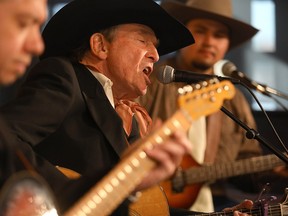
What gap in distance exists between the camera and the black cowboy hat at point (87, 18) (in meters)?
3.63

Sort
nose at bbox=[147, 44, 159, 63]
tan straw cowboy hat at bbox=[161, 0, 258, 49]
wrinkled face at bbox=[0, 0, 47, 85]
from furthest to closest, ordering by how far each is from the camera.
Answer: tan straw cowboy hat at bbox=[161, 0, 258, 49] < nose at bbox=[147, 44, 159, 63] < wrinkled face at bbox=[0, 0, 47, 85]

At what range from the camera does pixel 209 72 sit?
5.77 metres

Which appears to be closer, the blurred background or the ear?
the ear

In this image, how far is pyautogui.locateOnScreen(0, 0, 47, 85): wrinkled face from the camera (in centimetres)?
237

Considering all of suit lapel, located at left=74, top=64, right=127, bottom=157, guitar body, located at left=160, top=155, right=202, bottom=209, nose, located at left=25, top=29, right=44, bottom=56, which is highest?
nose, located at left=25, top=29, right=44, bottom=56

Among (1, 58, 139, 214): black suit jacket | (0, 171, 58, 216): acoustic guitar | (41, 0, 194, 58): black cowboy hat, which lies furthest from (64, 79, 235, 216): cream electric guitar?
(41, 0, 194, 58): black cowboy hat

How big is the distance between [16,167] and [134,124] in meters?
1.17

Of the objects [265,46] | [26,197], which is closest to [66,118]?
[26,197]

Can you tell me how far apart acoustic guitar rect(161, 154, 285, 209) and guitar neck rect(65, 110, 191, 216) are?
2.65m

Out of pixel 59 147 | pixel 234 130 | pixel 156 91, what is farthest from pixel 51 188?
pixel 234 130

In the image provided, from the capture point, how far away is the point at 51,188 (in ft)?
9.41

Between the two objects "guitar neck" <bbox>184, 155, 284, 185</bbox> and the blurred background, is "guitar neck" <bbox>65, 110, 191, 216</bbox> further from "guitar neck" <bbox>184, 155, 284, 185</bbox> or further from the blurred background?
the blurred background

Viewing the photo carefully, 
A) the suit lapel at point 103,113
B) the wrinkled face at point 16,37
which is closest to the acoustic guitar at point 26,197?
the wrinkled face at point 16,37

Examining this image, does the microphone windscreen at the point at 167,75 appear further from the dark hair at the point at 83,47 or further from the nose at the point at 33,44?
the nose at the point at 33,44
